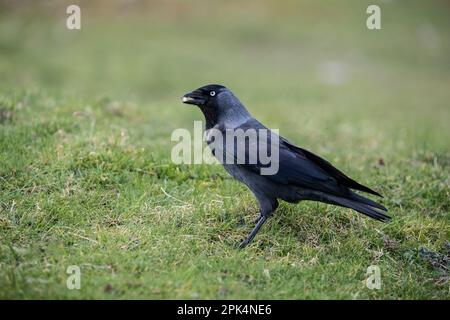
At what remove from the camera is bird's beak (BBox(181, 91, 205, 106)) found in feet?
16.8

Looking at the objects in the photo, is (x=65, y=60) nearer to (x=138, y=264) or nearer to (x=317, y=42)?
(x=317, y=42)

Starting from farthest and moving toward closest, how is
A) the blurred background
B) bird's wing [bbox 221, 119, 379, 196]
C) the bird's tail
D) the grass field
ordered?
the blurred background
bird's wing [bbox 221, 119, 379, 196]
the bird's tail
the grass field

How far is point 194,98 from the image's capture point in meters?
5.12

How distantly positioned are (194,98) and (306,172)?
128 centimetres

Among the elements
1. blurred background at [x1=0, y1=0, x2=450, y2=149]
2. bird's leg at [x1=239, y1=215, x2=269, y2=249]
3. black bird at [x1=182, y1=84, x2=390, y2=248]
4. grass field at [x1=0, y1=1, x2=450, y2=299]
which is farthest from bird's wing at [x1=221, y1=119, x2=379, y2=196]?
blurred background at [x1=0, y1=0, x2=450, y2=149]

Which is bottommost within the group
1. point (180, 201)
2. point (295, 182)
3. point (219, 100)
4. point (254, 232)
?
point (254, 232)

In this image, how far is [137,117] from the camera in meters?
7.19

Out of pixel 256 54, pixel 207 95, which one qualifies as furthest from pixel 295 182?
pixel 256 54

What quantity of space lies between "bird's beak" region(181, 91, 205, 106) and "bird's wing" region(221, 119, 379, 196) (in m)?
0.72

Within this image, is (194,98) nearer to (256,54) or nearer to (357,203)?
(357,203)

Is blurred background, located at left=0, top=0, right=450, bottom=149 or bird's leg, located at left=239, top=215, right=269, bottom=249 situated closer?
bird's leg, located at left=239, top=215, right=269, bottom=249

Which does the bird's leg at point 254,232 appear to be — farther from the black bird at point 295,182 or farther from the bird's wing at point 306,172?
the bird's wing at point 306,172

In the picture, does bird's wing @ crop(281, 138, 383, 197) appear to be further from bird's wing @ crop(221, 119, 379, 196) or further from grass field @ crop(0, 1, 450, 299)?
grass field @ crop(0, 1, 450, 299)

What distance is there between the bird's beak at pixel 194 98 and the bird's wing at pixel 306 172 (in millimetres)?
720
